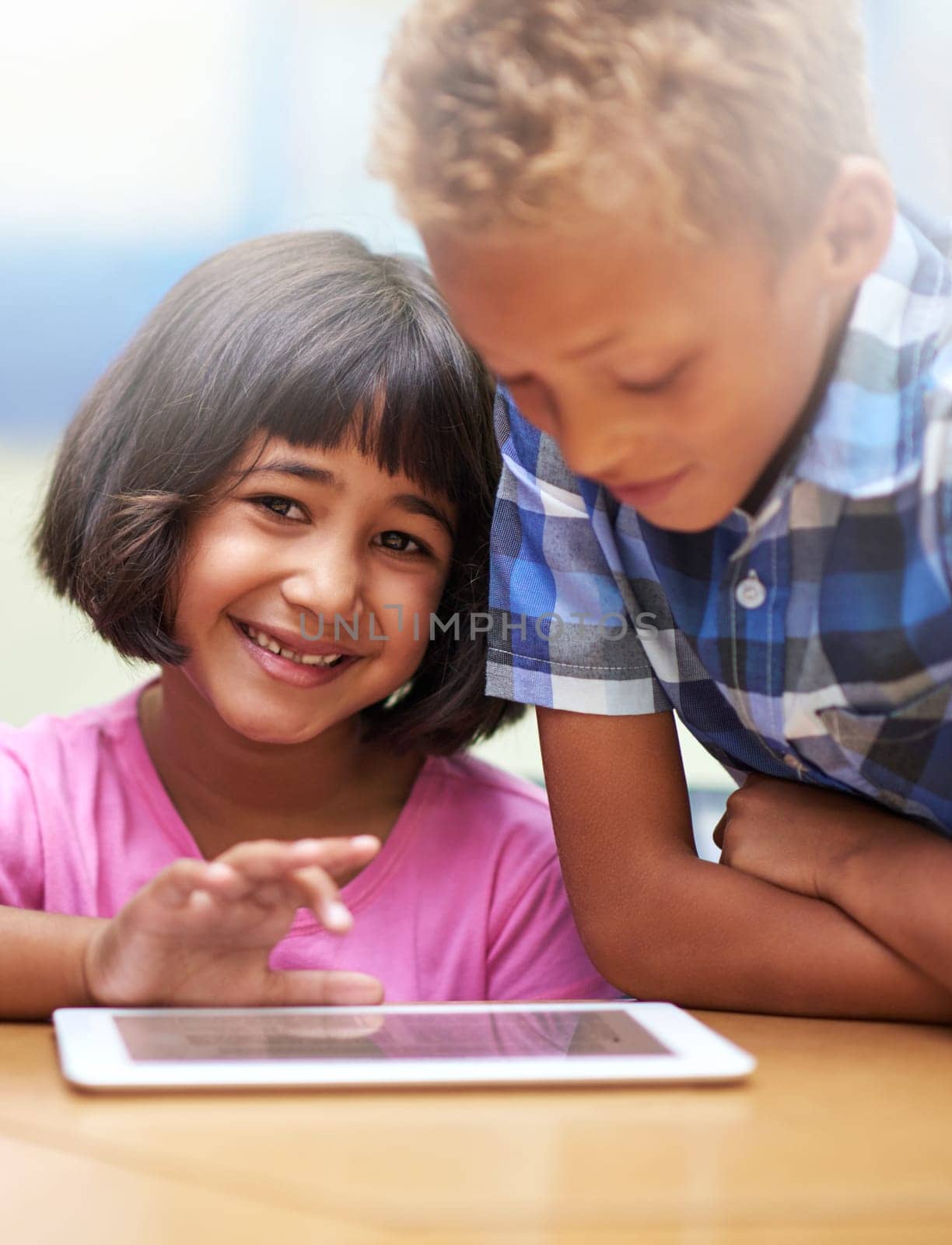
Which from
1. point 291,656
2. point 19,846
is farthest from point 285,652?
point 19,846

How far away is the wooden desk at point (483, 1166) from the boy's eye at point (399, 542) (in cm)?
47

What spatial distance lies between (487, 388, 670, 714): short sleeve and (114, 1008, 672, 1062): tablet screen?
0.20 metres

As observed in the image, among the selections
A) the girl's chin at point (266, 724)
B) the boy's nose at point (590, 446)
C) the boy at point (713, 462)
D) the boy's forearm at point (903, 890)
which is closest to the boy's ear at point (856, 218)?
the boy at point (713, 462)

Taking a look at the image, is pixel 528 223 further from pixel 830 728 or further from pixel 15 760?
pixel 15 760

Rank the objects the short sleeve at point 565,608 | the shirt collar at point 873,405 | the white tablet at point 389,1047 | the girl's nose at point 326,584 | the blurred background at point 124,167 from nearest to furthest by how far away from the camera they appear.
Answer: the white tablet at point 389,1047 → the shirt collar at point 873,405 → the short sleeve at point 565,608 → the girl's nose at point 326,584 → the blurred background at point 124,167

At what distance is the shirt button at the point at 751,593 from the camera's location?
0.68 meters

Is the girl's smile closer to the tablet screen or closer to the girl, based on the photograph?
the girl

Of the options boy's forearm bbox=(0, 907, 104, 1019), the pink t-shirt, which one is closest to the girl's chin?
the pink t-shirt

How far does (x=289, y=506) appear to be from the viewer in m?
0.90

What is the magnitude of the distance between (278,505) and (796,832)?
1.31ft

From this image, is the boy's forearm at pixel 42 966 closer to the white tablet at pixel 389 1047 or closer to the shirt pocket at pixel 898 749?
the white tablet at pixel 389 1047

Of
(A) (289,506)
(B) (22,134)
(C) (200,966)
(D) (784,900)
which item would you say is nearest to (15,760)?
(A) (289,506)

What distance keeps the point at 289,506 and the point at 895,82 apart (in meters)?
0.44

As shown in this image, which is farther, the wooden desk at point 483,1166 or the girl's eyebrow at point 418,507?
the girl's eyebrow at point 418,507
